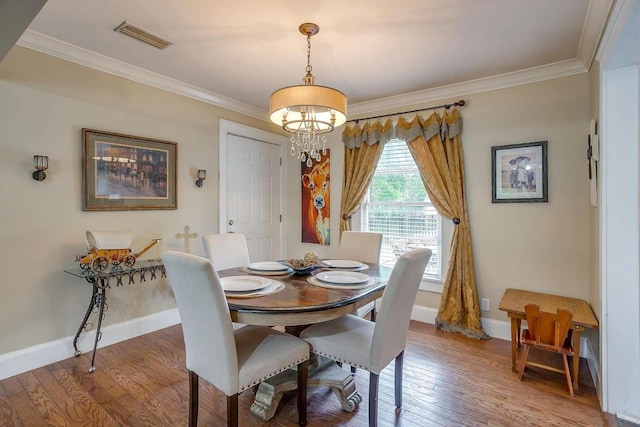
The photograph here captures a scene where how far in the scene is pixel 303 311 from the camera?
1.58 meters

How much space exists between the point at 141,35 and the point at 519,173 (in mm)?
3274

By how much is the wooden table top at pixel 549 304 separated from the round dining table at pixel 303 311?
1051 millimetres

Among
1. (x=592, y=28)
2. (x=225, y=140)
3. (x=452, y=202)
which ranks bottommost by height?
(x=452, y=202)

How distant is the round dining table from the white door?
65.7 inches

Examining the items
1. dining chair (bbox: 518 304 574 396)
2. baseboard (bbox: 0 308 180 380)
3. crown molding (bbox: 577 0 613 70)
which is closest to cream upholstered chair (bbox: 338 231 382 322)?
dining chair (bbox: 518 304 574 396)

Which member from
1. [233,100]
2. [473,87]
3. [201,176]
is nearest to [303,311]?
[201,176]

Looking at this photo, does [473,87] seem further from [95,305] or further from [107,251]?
[95,305]

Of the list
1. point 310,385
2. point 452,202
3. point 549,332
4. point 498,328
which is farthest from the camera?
point 452,202

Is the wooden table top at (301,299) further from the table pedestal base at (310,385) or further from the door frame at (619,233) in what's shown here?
the door frame at (619,233)

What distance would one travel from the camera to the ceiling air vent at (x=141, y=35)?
2.21 metres

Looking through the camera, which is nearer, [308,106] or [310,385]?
[310,385]

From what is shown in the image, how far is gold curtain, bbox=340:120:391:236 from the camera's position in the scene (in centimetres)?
369

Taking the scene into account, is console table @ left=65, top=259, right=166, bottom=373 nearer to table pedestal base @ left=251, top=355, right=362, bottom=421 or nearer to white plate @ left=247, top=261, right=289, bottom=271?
white plate @ left=247, top=261, right=289, bottom=271

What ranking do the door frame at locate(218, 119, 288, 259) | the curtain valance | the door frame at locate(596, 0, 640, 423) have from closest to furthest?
the door frame at locate(596, 0, 640, 423)
the curtain valance
the door frame at locate(218, 119, 288, 259)
